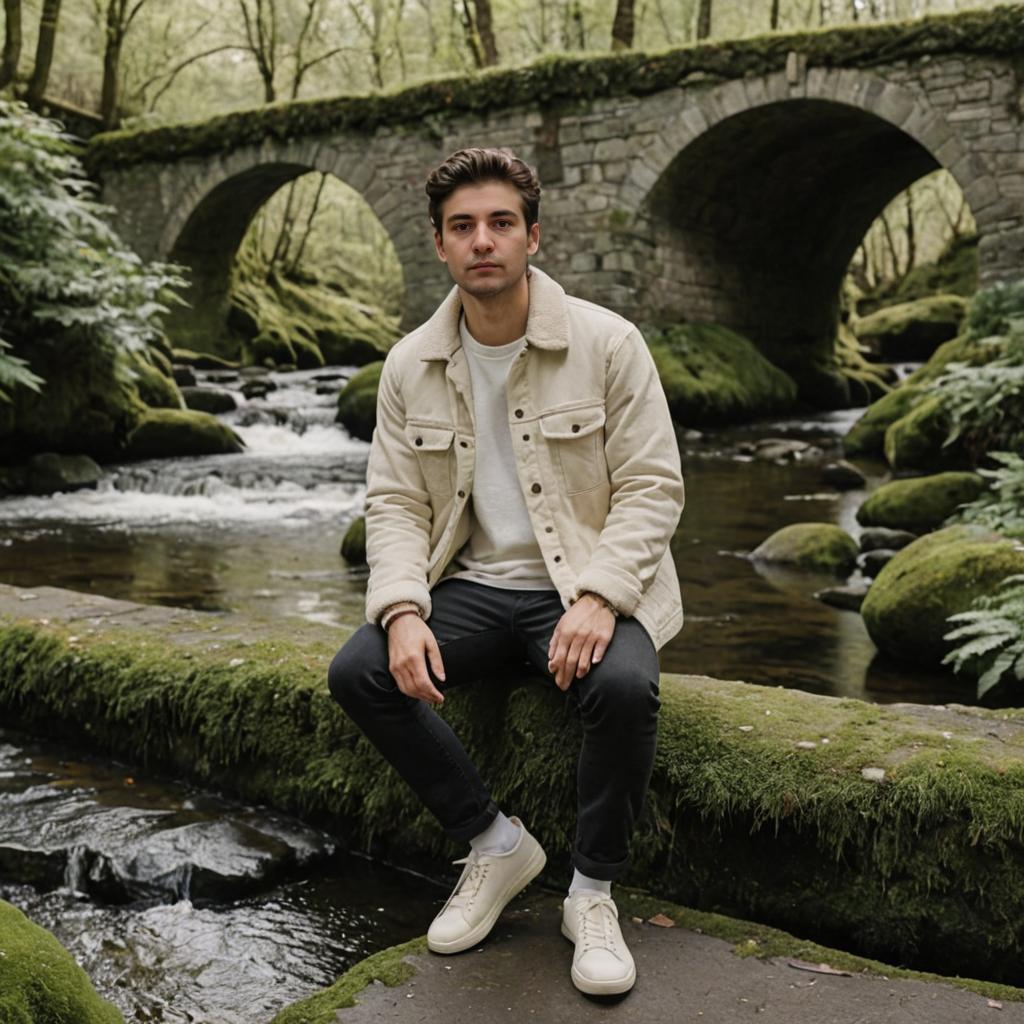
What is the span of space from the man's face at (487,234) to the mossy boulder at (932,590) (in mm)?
3096

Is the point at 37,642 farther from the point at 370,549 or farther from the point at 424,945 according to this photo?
the point at 424,945

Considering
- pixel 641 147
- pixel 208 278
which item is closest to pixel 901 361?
pixel 641 147

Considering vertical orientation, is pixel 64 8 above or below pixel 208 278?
above

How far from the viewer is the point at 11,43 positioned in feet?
66.0

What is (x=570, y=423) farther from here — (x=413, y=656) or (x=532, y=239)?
(x=413, y=656)

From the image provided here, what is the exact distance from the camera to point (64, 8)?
84.4 feet

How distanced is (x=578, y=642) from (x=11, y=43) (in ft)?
70.5

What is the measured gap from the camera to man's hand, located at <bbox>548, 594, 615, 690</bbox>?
233cm

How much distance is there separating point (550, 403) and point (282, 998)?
4.57ft

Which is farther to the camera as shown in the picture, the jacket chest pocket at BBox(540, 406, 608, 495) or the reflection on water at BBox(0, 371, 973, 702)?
the reflection on water at BBox(0, 371, 973, 702)

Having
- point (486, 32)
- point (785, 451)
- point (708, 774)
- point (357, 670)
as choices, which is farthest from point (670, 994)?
point (486, 32)

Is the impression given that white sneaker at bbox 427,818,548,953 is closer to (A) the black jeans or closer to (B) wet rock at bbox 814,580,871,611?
(A) the black jeans

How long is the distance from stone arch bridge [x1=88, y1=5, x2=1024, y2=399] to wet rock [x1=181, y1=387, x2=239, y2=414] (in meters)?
4.09

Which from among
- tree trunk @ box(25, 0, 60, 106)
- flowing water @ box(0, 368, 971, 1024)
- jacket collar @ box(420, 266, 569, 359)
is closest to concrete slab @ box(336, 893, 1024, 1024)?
flowing water @ box(0, 368, 971, 1024)
